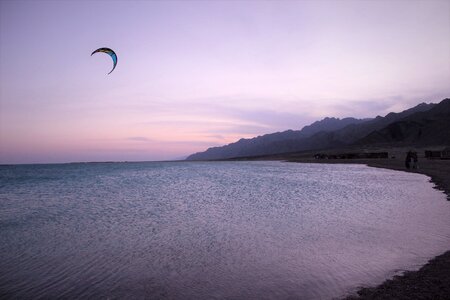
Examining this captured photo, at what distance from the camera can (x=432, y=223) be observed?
1376cm

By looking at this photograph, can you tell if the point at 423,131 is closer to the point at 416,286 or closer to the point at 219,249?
the point at 219,249

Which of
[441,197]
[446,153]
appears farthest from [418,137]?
[441,197]

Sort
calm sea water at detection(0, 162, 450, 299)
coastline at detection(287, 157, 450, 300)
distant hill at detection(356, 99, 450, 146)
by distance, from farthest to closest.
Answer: distant hill at detection(356, 99, 450, 146), calm sea water at detection(0, 162, 450, 299), coastline at detection(287, 157, 450, 300)

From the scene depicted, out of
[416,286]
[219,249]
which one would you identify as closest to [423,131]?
[219,249]

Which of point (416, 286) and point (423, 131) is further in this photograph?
point (423, 131)

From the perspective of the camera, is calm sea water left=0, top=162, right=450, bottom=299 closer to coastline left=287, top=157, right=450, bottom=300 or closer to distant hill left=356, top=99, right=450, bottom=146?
coastline left=287, top=157, right=450, bottom=300

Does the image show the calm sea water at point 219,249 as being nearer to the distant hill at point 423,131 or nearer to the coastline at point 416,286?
the coastline at point 416,286

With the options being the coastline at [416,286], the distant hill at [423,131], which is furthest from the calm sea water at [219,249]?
the distant hill at [423,131]

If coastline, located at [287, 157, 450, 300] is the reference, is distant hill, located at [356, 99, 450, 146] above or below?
above

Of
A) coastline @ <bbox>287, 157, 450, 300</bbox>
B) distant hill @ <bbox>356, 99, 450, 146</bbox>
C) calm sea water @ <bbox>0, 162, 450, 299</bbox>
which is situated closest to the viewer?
coastline @ <bbox>287, 157, 450, 300</bbox>

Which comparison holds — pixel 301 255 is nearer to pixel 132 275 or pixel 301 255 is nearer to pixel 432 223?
pixel 132 275

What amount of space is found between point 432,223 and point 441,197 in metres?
8.62

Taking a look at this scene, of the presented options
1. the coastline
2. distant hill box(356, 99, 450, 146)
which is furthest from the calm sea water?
distant hill box(356, 99, 450, 146)

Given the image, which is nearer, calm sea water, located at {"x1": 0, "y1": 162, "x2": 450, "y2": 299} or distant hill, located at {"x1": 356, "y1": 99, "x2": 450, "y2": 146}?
calm sea water, located at {"x1": 0, "y1": 162, "x2": 450, "y2": 299}
